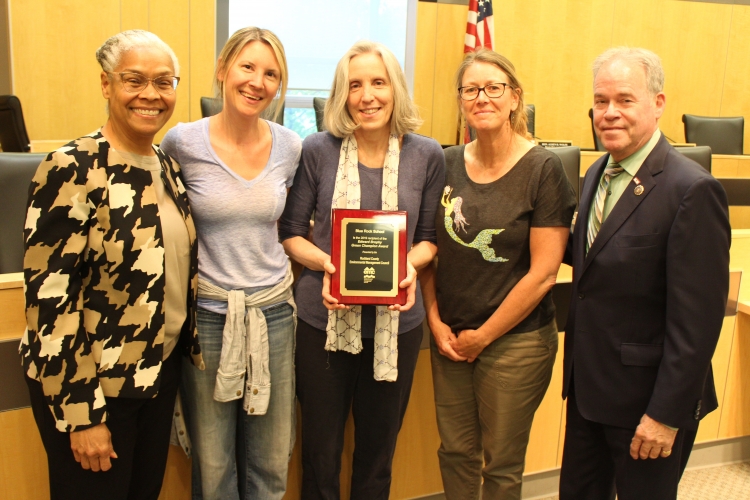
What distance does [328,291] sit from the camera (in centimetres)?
172

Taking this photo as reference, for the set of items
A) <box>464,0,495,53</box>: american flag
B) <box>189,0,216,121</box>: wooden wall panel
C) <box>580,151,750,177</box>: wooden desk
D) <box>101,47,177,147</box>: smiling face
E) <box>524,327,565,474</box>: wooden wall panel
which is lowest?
<box>524,327,565,474</box>: wooden wall panel

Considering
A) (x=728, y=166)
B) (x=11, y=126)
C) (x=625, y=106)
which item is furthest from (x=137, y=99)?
(x=728, y=166)

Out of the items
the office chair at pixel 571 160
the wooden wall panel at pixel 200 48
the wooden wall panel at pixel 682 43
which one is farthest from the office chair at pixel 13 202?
the wooden wall panel at pixel 682 43

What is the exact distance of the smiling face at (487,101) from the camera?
1727mm

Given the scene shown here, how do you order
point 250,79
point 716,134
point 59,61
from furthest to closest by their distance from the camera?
1. point 716,134
2. point 59,61
3. point 250,79

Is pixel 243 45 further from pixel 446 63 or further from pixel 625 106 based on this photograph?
pixel 446 63

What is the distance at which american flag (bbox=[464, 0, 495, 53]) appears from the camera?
637 cm

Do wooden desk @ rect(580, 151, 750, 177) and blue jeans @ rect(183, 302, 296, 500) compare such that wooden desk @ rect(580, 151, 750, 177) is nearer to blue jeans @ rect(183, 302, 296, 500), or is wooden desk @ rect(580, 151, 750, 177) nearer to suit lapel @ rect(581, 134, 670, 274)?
suit lapel @ rect(581, 134, 670, 274)

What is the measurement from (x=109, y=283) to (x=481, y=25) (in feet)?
19.0

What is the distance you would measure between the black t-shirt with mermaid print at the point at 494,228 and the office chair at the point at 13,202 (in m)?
1.59

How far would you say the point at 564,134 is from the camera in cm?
731

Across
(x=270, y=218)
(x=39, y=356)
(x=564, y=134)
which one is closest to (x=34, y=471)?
(x=39, y=356)

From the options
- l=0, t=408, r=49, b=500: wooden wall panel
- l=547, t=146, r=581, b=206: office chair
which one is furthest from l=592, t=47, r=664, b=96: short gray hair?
l=547, t=146, r=581, b=206: office chair

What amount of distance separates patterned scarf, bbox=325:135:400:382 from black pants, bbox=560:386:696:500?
52 centimetres
